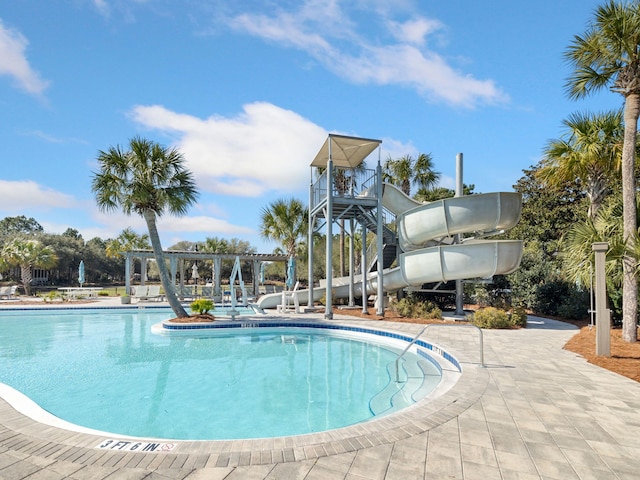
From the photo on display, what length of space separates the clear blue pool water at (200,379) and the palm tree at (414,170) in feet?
44.8

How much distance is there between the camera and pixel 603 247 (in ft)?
24.8

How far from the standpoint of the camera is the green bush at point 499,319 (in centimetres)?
1293

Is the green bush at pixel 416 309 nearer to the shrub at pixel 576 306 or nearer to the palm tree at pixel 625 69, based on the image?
the shrub at pixel 576 306

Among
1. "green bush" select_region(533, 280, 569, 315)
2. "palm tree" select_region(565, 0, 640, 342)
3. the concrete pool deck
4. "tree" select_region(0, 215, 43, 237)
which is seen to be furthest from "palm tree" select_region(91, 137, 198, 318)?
"tree" select_region(0, 215, 43, 237)

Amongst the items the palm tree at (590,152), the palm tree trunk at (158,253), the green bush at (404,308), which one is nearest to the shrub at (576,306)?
the palm tree at (590,152)

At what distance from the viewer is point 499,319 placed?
13.0 meters

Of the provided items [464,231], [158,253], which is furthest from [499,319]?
[158,253]

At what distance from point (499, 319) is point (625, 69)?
8.20 metres

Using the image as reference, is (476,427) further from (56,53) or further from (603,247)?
(56,53)

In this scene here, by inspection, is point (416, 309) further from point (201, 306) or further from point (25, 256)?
point (25, 256)

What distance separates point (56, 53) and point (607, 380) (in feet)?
49.7

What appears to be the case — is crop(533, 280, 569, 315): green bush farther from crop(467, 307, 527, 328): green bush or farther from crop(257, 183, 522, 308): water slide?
crop(257, 183, 522, 308): water slide

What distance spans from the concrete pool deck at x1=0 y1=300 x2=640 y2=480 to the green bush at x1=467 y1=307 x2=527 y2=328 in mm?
7574

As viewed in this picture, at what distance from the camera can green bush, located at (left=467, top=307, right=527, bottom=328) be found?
12.9 m
